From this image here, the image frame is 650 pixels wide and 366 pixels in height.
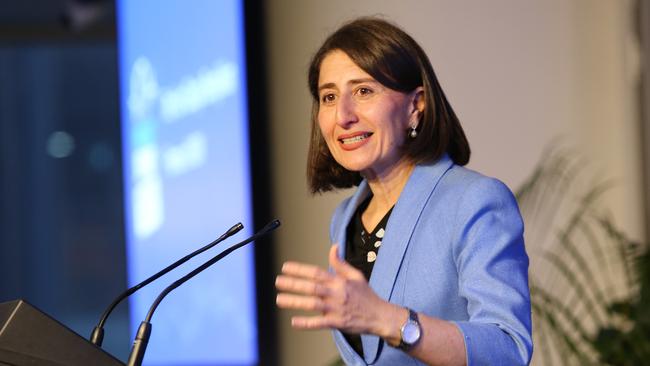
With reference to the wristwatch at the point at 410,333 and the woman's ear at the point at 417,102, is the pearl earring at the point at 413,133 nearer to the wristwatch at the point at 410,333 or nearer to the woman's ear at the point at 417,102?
the woman's ear at the point at 417,102

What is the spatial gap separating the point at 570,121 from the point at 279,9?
1272 mm

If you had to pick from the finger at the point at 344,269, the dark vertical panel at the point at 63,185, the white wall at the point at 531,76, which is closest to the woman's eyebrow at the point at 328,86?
the finger at the point at 344,269

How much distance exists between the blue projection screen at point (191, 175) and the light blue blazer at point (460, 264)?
7.63 ft

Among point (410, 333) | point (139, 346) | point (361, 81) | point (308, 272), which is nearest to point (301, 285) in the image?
point (308, 272)

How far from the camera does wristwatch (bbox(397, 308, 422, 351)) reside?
144 centimetres

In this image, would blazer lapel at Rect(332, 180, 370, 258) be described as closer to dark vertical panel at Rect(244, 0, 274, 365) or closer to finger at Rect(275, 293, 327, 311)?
finger at Rect(275, 293, 327, 311)

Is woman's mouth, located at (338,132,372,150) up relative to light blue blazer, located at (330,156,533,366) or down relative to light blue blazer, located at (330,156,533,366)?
up

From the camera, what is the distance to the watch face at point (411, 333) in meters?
1.44

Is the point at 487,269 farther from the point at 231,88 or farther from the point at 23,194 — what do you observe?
the point at 23,194

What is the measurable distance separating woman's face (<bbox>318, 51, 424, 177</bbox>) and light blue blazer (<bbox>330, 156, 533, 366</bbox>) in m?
0.08

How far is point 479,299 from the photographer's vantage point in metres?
1.59

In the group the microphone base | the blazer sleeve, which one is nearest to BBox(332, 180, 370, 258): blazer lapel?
the blazer sleeve

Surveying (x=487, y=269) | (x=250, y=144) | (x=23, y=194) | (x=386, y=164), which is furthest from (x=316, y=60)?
(x=23, y=194)

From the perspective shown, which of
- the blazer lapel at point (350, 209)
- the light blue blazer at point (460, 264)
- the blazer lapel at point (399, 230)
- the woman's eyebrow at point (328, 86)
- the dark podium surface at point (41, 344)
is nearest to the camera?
the dark podium surface at point (41, 344)
